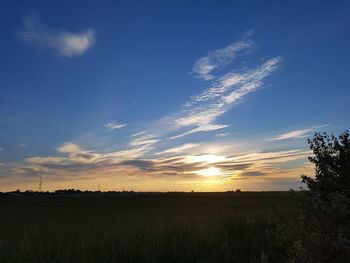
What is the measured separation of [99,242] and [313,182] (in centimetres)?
832

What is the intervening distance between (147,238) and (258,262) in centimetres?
447

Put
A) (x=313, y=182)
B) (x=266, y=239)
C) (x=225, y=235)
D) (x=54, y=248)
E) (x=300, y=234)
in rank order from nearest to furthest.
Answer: (x=300, y=234)
(x=313, y=182)
(x=54, y=248)
(x=266, y=239)
(x=225, y=235)

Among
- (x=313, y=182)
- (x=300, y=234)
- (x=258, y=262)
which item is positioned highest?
(x=313, y=182)

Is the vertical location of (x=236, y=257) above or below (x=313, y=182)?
below

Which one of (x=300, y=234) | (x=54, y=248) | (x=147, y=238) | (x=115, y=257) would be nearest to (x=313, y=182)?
(x=300, y=234)

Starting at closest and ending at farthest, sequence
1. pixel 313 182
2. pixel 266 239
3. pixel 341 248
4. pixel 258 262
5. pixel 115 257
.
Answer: pixel 341 248 < pixel 313 182 < pixel 258 262 < pixel 115 257 < pixel 266 239

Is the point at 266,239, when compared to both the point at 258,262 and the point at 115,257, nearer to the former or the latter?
the point at 258,262

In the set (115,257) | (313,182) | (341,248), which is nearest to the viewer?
(341,248)

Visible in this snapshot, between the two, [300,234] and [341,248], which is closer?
[341,248]

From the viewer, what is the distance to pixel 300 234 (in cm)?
713

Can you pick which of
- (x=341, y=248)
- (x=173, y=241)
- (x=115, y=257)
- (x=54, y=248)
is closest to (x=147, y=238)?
(x=173, y=241)

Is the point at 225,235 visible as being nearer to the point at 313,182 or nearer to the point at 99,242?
the point at 99,242

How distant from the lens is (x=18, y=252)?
13.3 m

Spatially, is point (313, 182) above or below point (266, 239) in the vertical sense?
above
